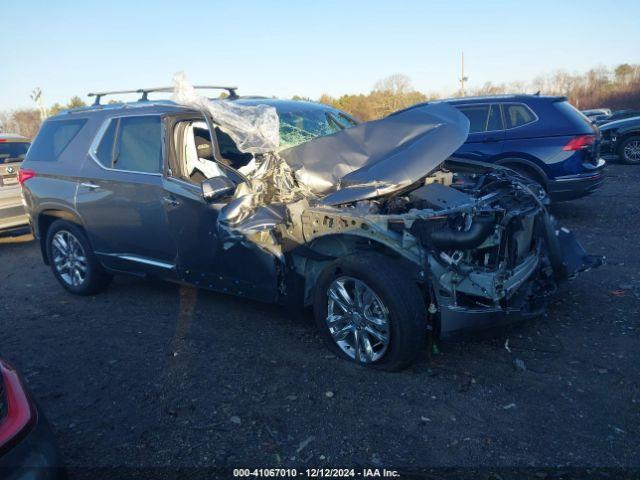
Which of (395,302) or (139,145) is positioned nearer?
(395,302)

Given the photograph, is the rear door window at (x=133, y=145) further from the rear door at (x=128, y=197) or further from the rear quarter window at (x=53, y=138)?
the rear quarter window at (x=53, y=138)

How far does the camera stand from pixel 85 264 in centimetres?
541

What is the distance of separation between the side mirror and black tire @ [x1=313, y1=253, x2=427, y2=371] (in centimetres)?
109

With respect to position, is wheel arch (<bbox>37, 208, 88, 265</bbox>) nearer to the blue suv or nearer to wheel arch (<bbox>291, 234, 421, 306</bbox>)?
wheel arch (<bbox>291, 234, 421, 306</bbox>)

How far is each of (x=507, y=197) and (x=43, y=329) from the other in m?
4.20

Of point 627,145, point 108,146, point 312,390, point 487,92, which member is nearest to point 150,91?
point 108,146

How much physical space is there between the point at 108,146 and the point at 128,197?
A: 680 millimetres

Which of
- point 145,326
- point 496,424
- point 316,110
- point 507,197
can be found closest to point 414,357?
point 496,424

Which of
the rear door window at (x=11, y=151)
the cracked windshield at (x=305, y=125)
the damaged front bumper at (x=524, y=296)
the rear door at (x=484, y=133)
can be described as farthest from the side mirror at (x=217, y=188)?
the rear door window at (x=11, y=151)

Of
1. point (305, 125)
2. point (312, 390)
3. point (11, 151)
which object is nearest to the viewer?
point (312, 390)

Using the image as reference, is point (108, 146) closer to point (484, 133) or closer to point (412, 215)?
point (412, 215)

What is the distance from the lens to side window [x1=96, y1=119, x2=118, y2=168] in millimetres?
Answer: 4924

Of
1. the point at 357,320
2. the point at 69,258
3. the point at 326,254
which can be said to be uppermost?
the point at 326,254

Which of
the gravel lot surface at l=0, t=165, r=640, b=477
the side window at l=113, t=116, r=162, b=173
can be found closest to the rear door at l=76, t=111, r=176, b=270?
the side window at l=113, t=116, r=162, b=173
